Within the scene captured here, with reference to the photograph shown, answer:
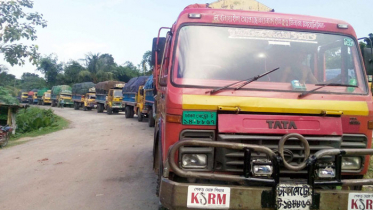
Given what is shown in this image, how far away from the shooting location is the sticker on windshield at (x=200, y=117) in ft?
10.9

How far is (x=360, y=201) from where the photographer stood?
10.3ft

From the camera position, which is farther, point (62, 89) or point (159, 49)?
point (62, 89)

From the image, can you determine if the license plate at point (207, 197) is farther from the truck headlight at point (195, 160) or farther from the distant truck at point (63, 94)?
the distant truck at point (63, 94)

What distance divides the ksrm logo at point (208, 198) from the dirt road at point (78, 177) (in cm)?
201

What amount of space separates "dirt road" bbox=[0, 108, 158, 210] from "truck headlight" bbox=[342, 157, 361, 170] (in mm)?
2595

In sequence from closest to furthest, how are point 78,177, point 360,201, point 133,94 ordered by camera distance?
point 360,201 < point 78,177 < point 133,94

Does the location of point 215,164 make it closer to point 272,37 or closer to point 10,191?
point 272,37

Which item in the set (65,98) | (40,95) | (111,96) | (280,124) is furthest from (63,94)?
(280,124)

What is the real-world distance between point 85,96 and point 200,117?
106 feet

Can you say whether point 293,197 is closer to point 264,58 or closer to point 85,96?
point 264,58

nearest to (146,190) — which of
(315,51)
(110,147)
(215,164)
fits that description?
(215,164)

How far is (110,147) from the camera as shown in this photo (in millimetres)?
10172

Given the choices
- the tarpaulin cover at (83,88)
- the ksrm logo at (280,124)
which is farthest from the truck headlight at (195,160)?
the tarpaulin cover at (83,88)

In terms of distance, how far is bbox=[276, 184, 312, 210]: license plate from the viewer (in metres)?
3.01
